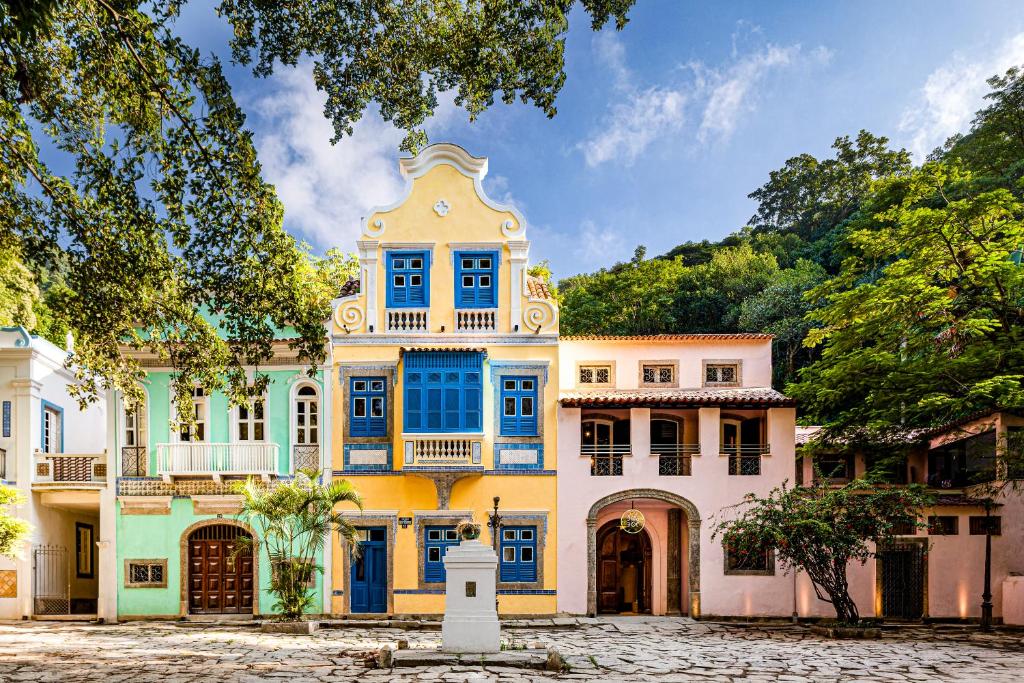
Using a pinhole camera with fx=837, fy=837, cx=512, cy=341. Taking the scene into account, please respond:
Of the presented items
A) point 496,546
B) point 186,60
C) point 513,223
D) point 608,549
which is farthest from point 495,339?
point 186,60

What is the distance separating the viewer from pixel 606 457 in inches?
799

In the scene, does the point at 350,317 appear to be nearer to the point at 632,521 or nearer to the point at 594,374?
the point at 594,374

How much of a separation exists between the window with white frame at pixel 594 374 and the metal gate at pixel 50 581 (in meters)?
13.8

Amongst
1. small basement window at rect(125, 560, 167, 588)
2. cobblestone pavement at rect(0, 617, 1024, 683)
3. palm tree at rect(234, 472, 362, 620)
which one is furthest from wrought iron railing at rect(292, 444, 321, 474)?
cobblestone pavement at rect(0, 617, 1024, 683)

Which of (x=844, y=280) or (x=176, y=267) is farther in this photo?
(x=844, y=280)

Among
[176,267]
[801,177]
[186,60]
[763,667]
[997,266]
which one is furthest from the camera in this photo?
[801,177]

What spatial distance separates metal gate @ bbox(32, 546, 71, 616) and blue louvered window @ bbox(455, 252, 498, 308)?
38.6 ft

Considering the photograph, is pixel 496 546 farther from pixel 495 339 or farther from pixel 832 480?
pixel 832 480


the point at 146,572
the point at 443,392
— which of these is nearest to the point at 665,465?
the point at 443,392

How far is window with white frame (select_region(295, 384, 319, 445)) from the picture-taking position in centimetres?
2009

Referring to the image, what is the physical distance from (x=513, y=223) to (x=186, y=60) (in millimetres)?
12132

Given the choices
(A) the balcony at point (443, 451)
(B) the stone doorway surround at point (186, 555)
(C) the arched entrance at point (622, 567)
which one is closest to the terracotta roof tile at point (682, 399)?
(A) the balcony at point (443, 451)

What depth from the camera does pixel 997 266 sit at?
56.2 feet

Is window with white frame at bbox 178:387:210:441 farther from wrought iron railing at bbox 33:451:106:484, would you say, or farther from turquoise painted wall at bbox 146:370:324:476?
wrought iron railing at bbox 33:451:106:484
